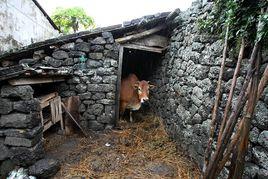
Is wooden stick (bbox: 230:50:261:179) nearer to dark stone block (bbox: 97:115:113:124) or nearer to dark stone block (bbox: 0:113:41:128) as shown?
dark stone block (bbox: 0:113:41:128)

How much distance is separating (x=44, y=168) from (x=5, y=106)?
121 centimetres

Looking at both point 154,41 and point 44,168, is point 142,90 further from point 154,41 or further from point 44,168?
point 44,168

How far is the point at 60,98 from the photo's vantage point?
17.8 feet

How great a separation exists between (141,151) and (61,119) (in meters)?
2.15

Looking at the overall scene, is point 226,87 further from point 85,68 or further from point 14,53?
point 14,53

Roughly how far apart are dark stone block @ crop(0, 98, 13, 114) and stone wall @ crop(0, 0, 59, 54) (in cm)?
235

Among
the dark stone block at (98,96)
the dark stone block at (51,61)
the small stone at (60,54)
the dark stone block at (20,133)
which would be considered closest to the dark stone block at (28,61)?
the dark stone block at (51,61)

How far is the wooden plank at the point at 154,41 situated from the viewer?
19.6ft

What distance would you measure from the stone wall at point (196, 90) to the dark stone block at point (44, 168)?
254 cm

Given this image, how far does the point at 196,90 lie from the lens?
400 cm

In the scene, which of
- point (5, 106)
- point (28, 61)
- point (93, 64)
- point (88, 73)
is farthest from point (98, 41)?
point (5, 106)

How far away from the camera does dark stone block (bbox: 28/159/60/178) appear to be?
11.6 feet

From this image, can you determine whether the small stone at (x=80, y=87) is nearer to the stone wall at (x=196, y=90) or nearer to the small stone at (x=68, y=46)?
the small stone at (x=68, y=46)

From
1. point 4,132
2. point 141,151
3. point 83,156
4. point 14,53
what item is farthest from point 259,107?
point 14,53
